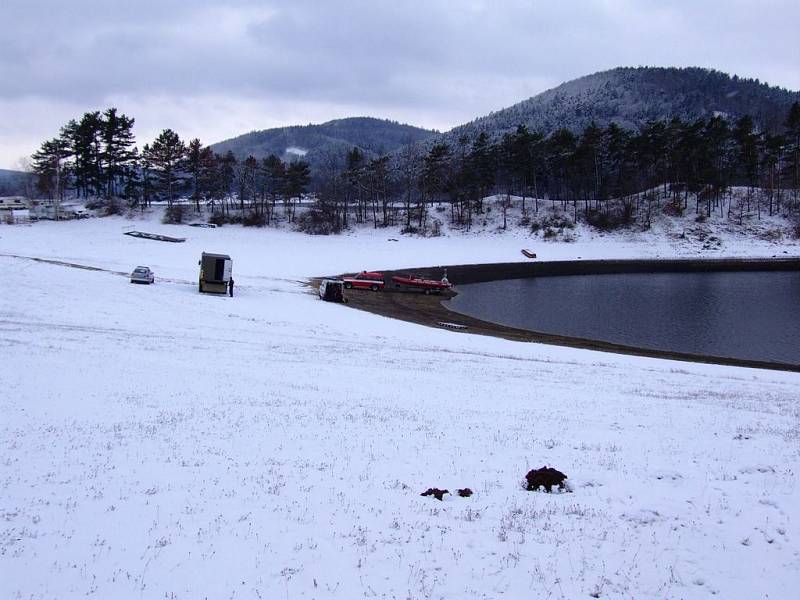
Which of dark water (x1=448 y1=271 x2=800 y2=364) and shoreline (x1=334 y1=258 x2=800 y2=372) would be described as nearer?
shoreline (x1=334 y1=258 x2=800 y2=372)

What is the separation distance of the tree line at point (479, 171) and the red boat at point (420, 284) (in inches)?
1539

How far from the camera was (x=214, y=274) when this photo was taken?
41.2 m

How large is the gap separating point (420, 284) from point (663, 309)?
22060 mm

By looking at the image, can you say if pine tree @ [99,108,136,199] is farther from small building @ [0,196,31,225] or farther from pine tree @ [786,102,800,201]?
pine tree @ [786,102,800,201]

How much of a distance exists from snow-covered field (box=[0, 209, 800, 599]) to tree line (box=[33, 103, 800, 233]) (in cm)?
7244

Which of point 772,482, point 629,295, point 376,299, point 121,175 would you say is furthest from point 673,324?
point 121,175

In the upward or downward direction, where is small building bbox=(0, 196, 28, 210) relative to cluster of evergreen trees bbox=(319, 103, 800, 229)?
downward

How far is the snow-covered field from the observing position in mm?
7488

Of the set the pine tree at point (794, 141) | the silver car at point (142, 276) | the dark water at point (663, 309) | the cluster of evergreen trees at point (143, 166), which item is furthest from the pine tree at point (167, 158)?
the pine tree at point (794, 141)

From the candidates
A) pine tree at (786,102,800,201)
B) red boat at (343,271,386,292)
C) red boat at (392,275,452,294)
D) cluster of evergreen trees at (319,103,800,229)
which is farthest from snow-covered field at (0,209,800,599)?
pine tree at (786,102,800,201)

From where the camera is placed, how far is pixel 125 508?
30.6 ft

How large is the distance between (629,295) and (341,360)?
37.7 metres

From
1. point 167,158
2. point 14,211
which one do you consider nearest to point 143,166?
point 167,158

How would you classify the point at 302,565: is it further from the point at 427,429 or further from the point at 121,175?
the point at 121,175
